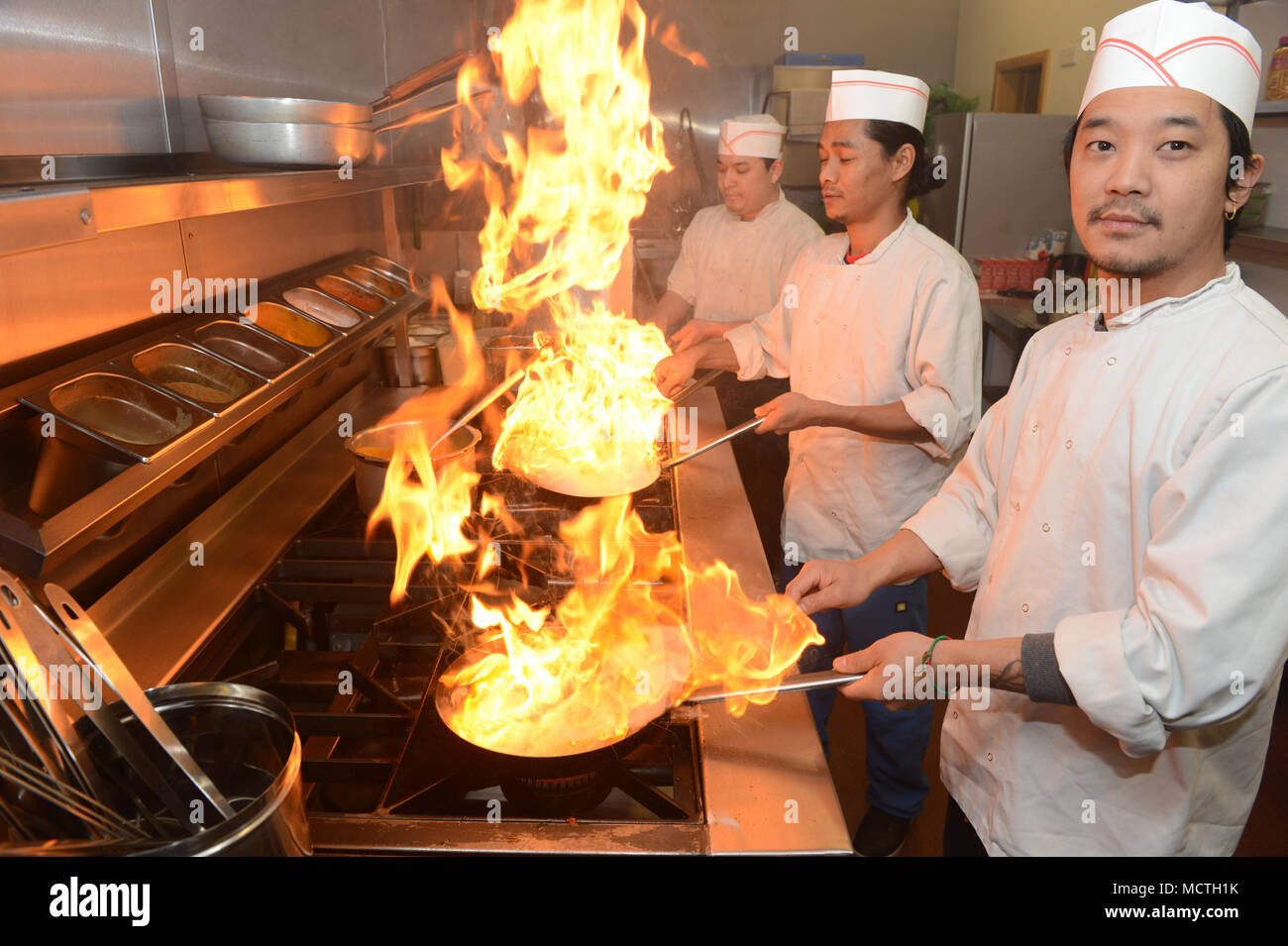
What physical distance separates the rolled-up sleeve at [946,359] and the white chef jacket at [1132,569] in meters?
0.53

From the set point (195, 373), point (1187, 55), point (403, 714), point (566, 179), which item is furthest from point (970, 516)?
point (566, 179)

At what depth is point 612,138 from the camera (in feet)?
12.6

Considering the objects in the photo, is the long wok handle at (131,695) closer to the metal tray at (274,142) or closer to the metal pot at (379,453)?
the metal tray at (274,142)

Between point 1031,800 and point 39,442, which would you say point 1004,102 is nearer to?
point 1031,800

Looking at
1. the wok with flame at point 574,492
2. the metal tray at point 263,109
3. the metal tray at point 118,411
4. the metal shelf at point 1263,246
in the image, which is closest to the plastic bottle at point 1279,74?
the metal shelf at point 1263,246

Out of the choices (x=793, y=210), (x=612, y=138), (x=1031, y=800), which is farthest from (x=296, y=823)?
(x=793, y=210)

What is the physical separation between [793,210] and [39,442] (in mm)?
3671

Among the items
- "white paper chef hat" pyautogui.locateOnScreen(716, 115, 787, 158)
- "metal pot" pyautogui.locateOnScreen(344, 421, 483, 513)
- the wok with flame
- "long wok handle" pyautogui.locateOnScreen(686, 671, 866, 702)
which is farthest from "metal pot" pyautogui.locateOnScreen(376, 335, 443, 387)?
"long wok handle" pyautogui.locateOnScreen(686, 671, 866, 702)

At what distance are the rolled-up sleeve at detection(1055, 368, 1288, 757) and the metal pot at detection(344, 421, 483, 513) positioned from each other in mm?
1407

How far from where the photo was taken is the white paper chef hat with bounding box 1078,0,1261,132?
1.26 metres

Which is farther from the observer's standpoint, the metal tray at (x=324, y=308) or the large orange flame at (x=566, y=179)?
the large orange flame at (x=566, y=179)

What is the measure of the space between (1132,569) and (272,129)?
5.32 ft

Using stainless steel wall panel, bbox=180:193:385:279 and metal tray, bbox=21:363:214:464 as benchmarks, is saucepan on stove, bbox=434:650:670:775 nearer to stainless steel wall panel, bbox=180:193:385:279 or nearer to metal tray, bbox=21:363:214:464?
metal tray, bbox=21:363:214:464

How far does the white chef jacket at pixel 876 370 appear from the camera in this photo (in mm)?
2289
